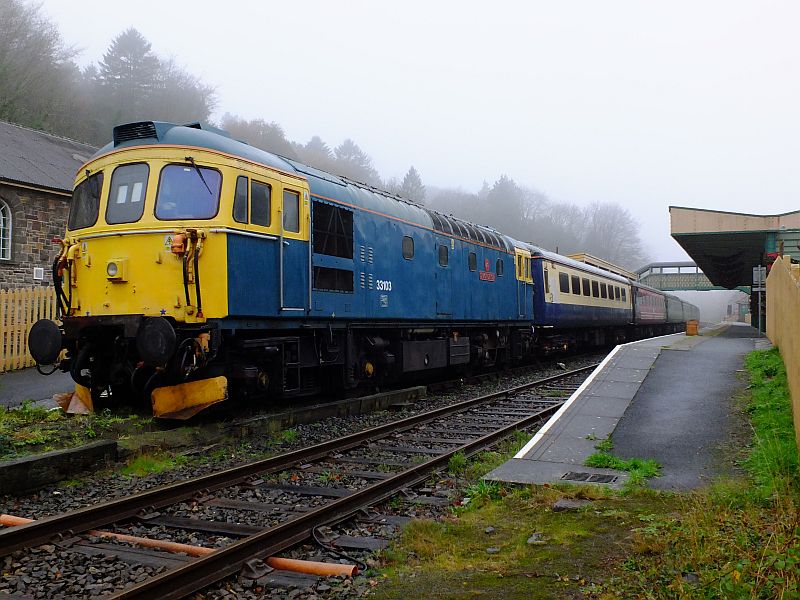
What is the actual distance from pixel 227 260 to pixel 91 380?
2814 millimetres

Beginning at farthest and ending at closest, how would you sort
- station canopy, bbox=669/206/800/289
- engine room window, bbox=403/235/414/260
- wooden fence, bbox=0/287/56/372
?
1. station canopy, bbox=669/206/800/289
2. wooden fence, bbox=0/287/56/372
3. engine room window, bbox=403/235/414/260

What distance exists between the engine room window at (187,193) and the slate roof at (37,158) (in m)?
11.9

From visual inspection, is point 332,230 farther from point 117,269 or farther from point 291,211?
point 117,269

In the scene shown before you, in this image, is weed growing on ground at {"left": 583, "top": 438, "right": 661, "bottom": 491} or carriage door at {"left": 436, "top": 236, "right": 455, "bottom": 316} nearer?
weed growing on ground at {"left": 583, "top": 438, "right": 661, "bottom": 491}

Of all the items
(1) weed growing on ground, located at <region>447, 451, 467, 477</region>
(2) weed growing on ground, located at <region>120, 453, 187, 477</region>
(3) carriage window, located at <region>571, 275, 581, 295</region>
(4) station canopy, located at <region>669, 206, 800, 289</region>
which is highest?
(4) station canopy, located at <region>669, 206, 800, 289</region>

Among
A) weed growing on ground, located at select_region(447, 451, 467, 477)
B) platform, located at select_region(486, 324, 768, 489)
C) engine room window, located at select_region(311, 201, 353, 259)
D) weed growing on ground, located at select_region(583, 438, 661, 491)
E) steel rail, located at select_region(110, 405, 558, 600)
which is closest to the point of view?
steel rail, located at select_region(110, 405, 558, 600)

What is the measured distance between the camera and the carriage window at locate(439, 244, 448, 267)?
14883 mm

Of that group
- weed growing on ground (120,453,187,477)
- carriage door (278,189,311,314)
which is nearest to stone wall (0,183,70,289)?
carriage door (278,189,311,314)

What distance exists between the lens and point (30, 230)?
19.2m

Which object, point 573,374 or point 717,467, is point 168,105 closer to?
point 573,374

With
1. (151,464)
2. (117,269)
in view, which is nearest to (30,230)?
(117,269)

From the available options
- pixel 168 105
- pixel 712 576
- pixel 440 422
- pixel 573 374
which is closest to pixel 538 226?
pixel 168 105

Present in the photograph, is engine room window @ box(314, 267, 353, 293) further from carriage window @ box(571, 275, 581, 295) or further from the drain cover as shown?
carriage window @ box(571, 275, 581, 295)

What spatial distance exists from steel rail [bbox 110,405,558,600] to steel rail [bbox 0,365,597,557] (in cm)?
137
